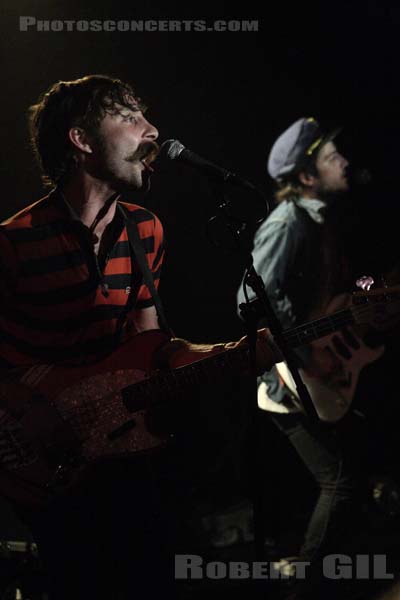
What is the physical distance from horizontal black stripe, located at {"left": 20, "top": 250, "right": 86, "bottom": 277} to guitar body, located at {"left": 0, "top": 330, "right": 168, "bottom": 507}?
346mm

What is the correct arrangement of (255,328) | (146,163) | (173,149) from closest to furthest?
1. (255,328)
2. (173,149)
3. (146,163)

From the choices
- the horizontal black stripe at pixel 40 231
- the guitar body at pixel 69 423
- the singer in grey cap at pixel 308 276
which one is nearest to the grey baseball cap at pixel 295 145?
the singer in grey cap at pixel 308 276

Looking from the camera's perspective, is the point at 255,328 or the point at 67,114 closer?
the point at 255,328

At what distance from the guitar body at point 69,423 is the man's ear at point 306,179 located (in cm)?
141

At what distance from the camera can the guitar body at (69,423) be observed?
2172mm

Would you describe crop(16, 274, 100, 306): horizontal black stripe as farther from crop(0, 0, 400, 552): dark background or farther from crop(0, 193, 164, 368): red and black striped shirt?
crop(0, 0, 400, 552): dark background

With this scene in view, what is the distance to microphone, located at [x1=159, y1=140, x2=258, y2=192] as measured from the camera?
204cm

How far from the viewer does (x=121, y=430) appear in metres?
2.24

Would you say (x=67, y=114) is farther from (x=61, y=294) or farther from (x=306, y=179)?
(x=306, y=179)

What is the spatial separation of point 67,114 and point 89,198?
0.36 m

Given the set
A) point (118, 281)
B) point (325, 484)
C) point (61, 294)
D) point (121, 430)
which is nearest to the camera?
point (121, 430)

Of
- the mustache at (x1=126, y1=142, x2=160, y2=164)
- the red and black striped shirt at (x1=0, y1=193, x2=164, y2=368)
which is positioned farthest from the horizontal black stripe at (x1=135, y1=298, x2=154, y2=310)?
the mustache at (x1=126, y1=142, x2=160, y2=164)

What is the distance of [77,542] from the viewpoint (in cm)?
217

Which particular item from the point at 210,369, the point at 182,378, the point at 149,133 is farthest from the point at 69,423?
the point at 149,133
